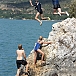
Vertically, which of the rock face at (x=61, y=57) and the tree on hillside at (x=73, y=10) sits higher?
the tree on hillside at (x=73, y=10)

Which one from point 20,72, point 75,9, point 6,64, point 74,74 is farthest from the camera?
point 75,9

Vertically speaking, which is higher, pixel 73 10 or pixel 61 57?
pixel 73 10

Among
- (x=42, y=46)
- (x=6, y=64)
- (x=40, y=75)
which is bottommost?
(x=6, y=64)

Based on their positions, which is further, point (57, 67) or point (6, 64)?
point (6, 64)

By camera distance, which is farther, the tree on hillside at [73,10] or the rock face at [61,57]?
the tree on hillside at [73,10]

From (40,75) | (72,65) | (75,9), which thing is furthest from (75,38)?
(75,9)

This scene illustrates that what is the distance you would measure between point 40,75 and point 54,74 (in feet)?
2.78

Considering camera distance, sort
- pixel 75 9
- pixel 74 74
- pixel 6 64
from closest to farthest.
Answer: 1. pixel 74 74
2. pixel 6 64
3. pixel 75 9

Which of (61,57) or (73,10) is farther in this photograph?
(73,10)

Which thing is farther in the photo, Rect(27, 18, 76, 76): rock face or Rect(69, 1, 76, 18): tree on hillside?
Rect(69, 1, 76, 18): tree on hillside

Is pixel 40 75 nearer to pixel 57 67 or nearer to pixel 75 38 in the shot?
pixel 57 67

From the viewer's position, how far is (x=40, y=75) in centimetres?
1764

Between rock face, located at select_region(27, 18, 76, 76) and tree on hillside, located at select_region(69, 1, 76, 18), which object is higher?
tree on hillside, located at select_region(69, 1, 76, 18)

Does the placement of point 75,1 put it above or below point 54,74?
above
